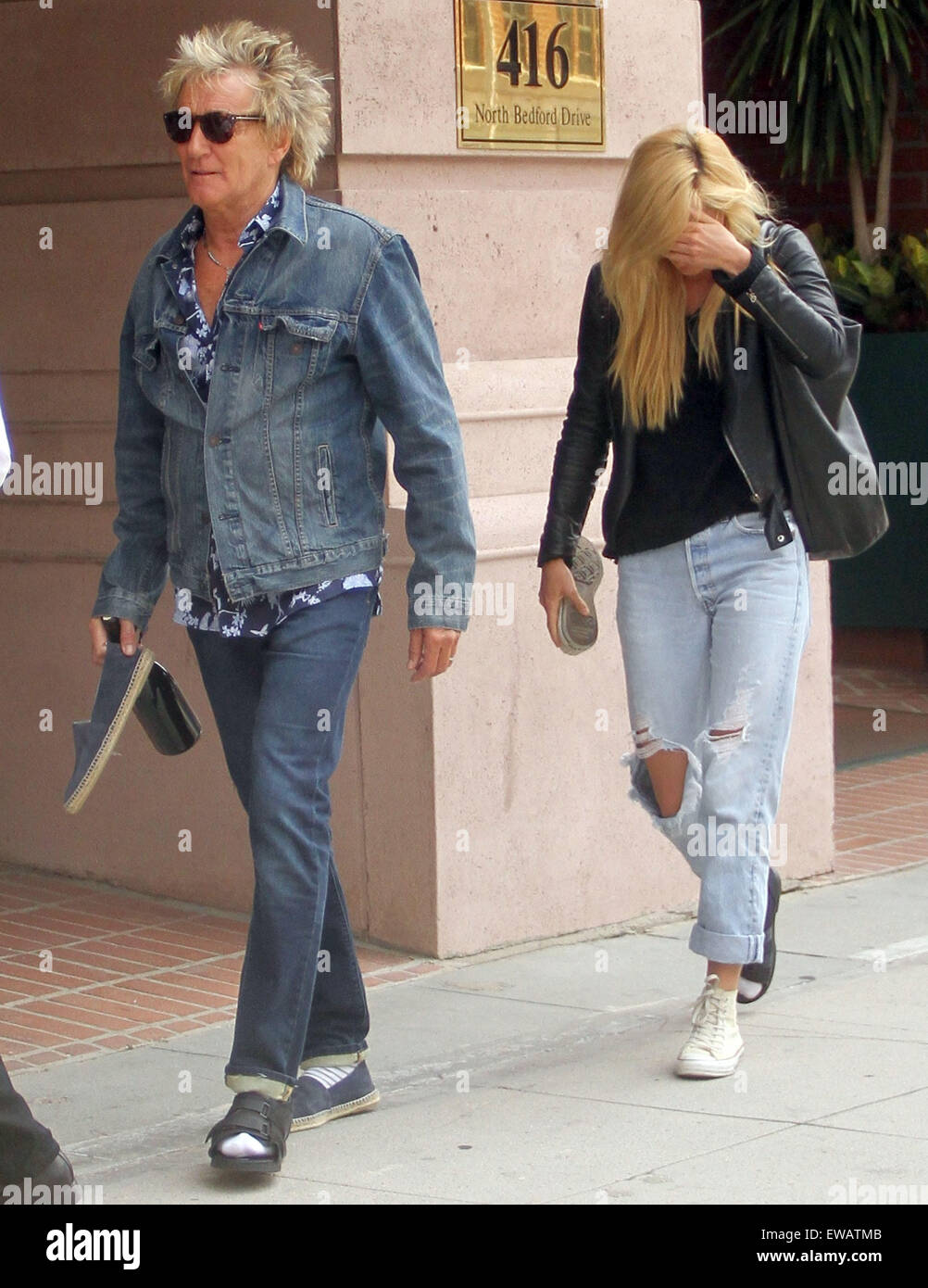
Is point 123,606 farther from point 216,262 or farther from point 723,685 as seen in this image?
point 723,685

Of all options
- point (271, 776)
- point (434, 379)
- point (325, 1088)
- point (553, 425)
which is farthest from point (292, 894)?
point (553, 425)

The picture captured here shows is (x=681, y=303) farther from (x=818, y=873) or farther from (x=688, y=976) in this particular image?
(x=818, y=873)

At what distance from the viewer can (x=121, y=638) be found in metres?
4.46

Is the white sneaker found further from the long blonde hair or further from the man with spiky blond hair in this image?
the long blonde hair

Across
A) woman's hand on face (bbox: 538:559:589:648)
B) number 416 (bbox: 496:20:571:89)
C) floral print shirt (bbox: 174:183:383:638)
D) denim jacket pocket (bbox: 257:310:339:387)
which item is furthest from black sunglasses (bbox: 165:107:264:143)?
number 416 (bbox: 496:20:571:89)

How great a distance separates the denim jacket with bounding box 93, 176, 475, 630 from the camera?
13.9ft

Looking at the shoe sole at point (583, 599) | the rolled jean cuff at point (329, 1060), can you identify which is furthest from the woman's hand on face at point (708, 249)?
the rolled jean cuff at point (329, 1060)

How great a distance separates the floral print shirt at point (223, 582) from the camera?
4.26 meters

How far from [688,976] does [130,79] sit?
2.89 meters

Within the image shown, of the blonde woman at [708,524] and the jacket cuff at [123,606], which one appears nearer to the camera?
the jacket cuff at [123,606]

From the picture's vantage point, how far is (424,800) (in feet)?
19.1

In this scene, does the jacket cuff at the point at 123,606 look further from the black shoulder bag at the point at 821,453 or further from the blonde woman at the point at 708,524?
the black shoulder bag at the point at 821,453

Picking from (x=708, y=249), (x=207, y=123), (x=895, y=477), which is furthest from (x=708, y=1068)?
(x=895, y=477)

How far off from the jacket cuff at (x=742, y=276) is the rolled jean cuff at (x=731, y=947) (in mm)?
1368
